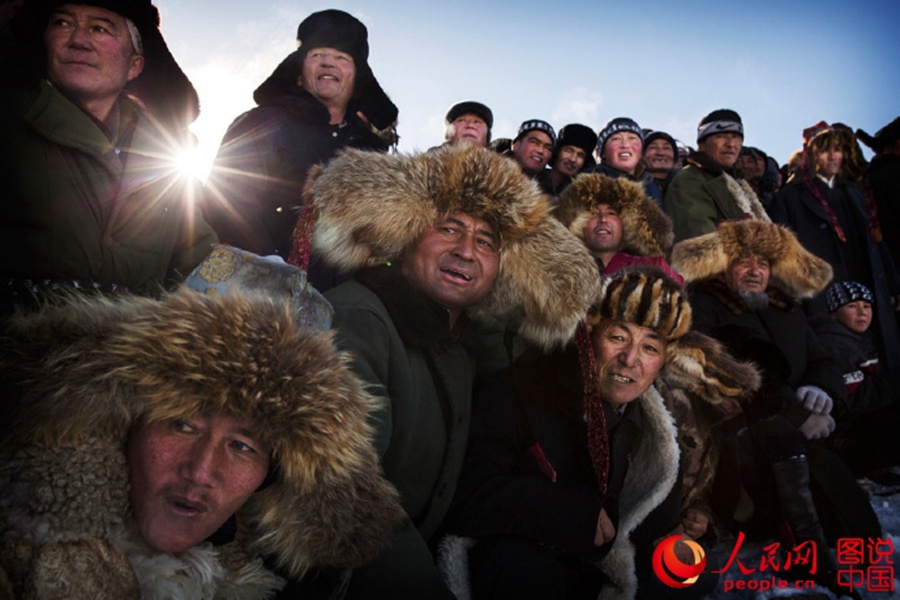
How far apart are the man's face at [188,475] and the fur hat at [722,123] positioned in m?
5.03

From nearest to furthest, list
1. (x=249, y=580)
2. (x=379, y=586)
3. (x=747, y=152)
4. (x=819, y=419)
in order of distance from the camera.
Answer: (x=249, y=580) < (x=379, y=586) < (x=819, y=419) < (x=747, y=152)

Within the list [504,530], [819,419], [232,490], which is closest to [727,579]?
[819,419]

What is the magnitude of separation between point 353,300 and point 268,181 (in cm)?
123

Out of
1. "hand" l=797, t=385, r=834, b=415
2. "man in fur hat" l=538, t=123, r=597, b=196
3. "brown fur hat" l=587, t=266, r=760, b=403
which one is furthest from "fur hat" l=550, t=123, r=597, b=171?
"hand" l=797, t=385, r=834, b=415

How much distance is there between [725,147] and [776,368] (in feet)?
7.77

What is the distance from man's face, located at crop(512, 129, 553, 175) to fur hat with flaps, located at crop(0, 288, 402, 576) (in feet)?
11.6

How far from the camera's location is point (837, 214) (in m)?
5.34

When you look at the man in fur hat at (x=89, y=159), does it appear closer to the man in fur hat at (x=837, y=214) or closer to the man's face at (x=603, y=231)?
the man's face at (x=603, y=231)

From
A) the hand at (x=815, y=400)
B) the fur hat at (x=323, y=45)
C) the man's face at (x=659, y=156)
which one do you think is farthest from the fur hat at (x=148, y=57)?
the man's face at (x=659, y=156)

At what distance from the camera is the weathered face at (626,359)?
2.60m

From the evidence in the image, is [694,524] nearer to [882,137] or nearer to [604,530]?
[604,530]

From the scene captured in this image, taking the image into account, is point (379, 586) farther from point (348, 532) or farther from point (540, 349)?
point (540, 349)

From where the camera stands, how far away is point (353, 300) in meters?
2.01

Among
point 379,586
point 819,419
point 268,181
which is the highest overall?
point 268,181
